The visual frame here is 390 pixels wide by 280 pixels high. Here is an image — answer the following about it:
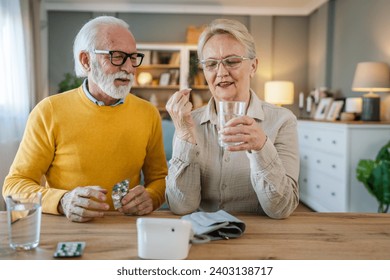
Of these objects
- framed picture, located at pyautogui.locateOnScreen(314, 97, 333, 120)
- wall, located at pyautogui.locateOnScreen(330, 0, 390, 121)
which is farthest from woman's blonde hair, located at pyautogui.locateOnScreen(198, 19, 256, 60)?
framed picture, located at pyautogui.locateOnScreen(314, 97, 333, 120)

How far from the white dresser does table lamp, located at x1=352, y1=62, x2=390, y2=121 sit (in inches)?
12.6

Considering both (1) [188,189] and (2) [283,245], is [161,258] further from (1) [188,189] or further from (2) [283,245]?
(1) [188,189]

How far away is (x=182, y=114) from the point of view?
1.26 metres

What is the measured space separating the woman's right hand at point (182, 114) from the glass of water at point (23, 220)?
1.51 ft

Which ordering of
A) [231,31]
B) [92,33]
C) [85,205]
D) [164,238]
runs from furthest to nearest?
[92,33] → [231,31] → [85,205] → [164,238]

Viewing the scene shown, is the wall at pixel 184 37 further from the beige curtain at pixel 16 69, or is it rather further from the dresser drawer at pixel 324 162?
the dresser drawer at pixel 324 162

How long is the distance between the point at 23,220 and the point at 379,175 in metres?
2.68

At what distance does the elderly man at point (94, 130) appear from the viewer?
147 centimetres

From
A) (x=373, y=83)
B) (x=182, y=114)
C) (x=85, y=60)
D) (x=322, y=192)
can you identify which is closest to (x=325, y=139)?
(x=322, y=192)

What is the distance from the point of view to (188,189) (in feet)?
4.38

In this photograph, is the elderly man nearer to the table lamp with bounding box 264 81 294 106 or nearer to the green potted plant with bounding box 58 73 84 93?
the table lamp with bounding box 264 81 294 106

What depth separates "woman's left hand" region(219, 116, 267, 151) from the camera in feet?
3.50

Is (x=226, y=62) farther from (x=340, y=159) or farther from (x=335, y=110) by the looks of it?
(x=335, y=110)

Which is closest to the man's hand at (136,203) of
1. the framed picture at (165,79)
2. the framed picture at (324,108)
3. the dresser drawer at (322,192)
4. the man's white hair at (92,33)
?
the man's white hair at (92,33)
